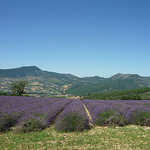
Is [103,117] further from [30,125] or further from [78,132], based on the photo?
[30,125]

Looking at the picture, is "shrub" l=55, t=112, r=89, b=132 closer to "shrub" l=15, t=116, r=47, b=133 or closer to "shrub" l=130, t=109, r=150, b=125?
"shrub" l=15, t=116, r=47, b=133

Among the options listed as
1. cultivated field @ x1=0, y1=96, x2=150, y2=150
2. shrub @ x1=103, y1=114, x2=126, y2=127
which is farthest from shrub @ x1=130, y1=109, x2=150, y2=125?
shrub @ x1=103, y1=114, x2=126, y2=127

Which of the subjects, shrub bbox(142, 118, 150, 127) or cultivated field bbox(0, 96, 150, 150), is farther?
shrub bbox(142, 118, 150, 127)

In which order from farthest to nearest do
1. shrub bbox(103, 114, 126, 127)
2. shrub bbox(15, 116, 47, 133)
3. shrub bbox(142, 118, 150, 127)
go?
shrub bbox(142, 118, 150, 127) → shrub bbox(103, 114, 126, 127) → shrub bbox(15, 116, 47, 133)

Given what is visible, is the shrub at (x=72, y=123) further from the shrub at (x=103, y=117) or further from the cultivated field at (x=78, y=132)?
the shrub at (x=103, y=117)

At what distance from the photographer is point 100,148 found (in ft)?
14.4

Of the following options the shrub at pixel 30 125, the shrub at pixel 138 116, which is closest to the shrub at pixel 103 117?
the shrub at pixel 138 116

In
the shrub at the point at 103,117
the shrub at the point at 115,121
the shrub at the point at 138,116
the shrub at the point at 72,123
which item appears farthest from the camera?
the shrub at the point at 138,116

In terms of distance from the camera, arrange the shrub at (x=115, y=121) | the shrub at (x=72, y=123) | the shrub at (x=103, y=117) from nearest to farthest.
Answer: the shrub at (x=72, y=123) → the shrub at (x=115, y=121) → the shrub at (x=103, y=117)

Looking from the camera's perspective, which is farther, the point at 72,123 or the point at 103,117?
the point at 103,117

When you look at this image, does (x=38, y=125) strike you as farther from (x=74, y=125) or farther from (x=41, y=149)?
(x=41, y=149)

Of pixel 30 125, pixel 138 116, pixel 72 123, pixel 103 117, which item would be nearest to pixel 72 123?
pixel 72 123

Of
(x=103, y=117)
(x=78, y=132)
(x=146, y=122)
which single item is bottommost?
(x=78, y=132)

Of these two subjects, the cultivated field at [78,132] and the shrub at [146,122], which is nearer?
the cultivated field at [78,132]
